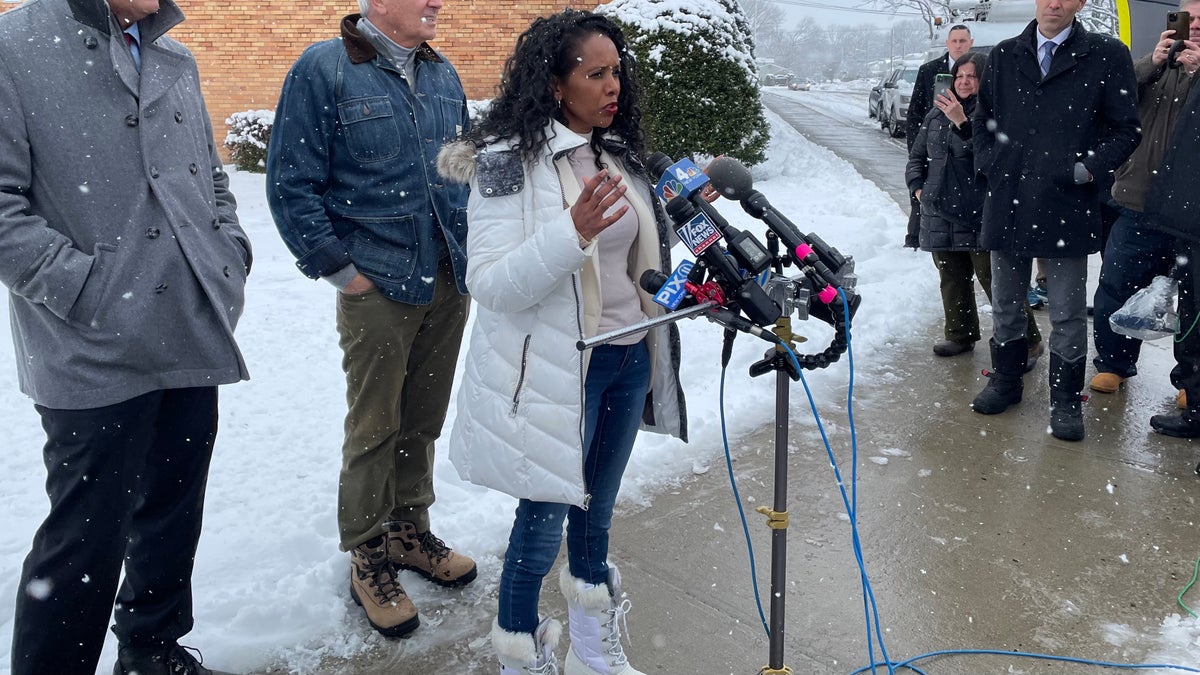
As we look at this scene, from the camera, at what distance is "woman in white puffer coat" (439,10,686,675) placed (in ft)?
7.94

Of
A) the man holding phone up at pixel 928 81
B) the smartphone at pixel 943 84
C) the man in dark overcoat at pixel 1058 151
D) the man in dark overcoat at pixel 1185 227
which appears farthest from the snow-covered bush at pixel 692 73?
the man in dark overcoat at pixel 1185 227

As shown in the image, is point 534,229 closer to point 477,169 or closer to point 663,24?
point 477,169

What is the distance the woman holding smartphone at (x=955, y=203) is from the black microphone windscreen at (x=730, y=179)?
3440 mm

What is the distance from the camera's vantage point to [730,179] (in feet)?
7.48

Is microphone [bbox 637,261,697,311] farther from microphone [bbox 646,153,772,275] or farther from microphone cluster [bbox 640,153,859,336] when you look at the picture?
microphone [bbox 646,153,772,275]

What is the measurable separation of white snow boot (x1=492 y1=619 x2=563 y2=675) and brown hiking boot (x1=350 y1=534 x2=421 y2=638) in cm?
46

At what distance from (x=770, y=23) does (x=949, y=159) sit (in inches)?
Result: 3300

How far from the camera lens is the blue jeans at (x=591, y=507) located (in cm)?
260

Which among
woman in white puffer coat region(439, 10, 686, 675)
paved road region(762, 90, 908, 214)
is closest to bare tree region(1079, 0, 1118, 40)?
paved road region(762, 90, 908, 214)

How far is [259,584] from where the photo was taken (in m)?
3.18

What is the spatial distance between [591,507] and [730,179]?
106cm

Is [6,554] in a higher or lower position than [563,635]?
higher

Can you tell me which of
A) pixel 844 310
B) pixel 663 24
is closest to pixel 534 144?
pixel 844 310

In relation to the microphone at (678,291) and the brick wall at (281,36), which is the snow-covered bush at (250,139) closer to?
the brick wall at (281,36)
